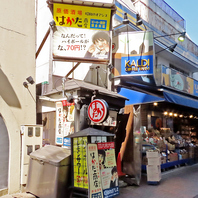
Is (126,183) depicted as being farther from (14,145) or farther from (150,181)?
(14,145)

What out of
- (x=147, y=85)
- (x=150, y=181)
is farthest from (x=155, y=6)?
(x=150, y=181)

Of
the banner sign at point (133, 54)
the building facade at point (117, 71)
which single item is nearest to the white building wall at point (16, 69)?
the building facade at point (117, 71)

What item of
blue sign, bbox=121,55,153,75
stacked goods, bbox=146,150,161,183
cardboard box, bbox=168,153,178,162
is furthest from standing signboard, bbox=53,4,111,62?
cardboard box, bbox=168,153,178,162

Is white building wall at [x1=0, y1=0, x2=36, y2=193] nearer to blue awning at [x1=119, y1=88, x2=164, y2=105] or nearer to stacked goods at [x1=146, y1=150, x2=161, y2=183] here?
blue awning at [x1=119, y1=88, x2=164, y2=105]

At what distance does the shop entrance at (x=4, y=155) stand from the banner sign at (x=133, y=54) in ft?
19.2

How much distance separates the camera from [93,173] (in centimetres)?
546

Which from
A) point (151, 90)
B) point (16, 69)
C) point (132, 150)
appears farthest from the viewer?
point (151, 90)

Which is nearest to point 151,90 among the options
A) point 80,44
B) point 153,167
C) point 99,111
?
point 153,167

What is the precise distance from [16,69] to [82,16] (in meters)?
3.37

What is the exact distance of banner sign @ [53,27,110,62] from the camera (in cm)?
823

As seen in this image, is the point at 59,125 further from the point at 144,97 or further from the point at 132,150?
the point at 144,97

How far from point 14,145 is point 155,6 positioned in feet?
39.9

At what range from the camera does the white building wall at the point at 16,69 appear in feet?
22.6

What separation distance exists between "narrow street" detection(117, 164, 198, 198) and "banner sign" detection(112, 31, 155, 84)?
4.79 meters
